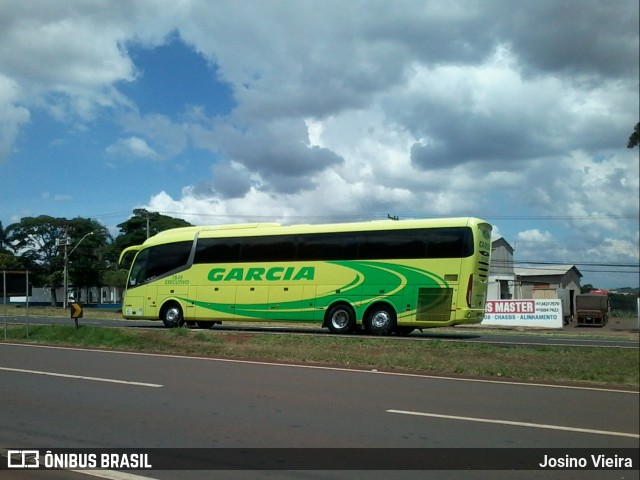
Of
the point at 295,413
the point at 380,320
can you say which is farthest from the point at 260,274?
the point at 295,413

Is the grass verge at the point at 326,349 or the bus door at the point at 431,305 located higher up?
the bus door at the point at 431,305

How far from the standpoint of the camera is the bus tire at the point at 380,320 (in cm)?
2144

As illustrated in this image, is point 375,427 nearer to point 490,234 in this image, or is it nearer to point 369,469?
point 369,469

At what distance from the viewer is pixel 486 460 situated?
615 cm

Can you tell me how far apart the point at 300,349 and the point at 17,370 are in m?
6.15

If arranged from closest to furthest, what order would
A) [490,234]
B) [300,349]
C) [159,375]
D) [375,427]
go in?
1. [375,427]
2. [159,375]
3. [300,349]
4. [490,234]

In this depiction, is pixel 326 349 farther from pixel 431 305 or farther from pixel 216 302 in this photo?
pixel 216 302

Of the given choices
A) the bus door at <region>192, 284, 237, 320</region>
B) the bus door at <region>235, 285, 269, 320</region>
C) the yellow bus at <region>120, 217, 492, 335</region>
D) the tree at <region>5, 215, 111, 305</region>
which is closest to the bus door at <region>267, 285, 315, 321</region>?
the yellow bus at <region>120, 217, 492, 335</region>

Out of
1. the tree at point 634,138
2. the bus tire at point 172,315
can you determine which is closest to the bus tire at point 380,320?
the bus tire at point 172,315

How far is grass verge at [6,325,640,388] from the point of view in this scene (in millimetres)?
11508

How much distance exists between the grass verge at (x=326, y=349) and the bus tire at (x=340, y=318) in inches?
155

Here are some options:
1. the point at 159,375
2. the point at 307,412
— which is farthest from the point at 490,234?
the point at 307,412

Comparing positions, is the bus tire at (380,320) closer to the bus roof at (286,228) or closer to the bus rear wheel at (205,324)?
the bus roof at (286,228)

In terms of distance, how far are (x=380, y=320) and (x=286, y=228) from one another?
4.82 metres
